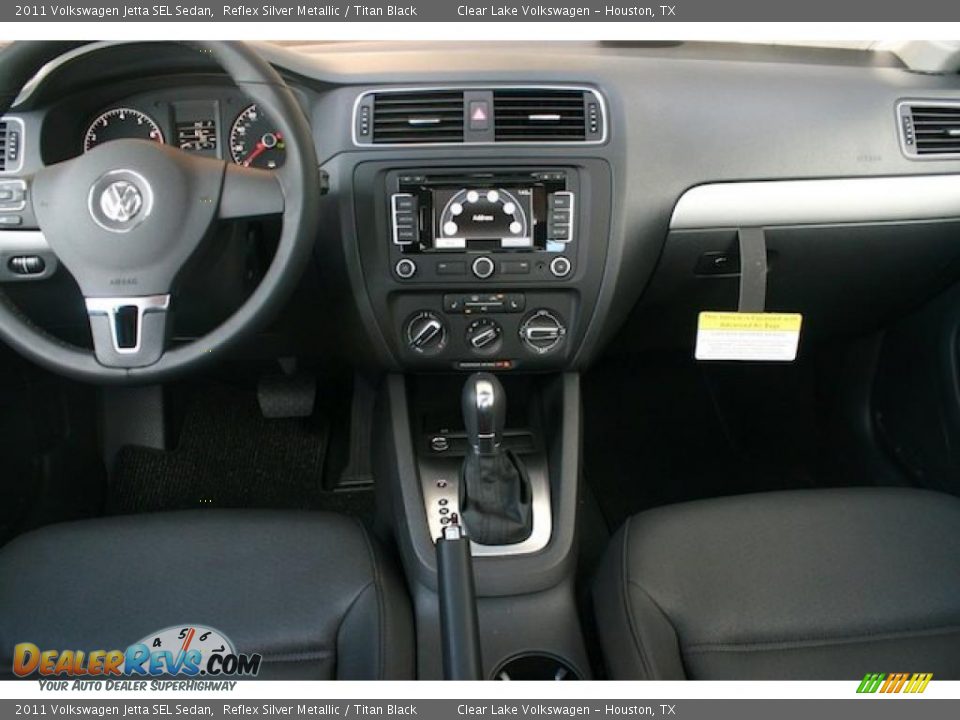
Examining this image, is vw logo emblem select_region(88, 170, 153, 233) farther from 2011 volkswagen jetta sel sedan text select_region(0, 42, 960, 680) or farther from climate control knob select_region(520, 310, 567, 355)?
climate control knob select_region(520, 310, 567, 355)

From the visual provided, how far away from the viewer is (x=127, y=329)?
0.99 m

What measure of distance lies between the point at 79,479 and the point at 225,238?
842mm

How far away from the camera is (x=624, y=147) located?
1.18m

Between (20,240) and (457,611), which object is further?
(20,240)

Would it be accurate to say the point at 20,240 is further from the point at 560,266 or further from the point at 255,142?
the point at 560,266

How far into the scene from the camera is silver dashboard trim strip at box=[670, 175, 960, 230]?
1229 millimetres

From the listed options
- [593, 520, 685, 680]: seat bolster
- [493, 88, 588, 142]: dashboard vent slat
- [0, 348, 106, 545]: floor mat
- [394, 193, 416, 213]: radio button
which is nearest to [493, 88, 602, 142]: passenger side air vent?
[493, 88, 588, 142]: dashboard vent slat

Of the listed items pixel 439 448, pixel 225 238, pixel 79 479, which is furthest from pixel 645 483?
pixel 79 479

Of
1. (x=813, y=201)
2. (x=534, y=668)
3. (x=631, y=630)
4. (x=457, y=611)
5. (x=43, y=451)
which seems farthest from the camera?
(x=43, y=451)

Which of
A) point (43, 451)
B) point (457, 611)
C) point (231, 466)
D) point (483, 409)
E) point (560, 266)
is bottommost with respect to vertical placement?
point (231, 466)

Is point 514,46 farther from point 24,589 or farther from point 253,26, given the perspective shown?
point 24,589

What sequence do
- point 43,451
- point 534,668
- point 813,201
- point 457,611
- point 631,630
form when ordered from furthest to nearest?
point 43,451 < point 813,201 < point 534,668 < point 631,630 < point 457,611

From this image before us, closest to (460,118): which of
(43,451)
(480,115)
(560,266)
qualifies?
(480,115)

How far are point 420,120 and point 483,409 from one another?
43 cm
